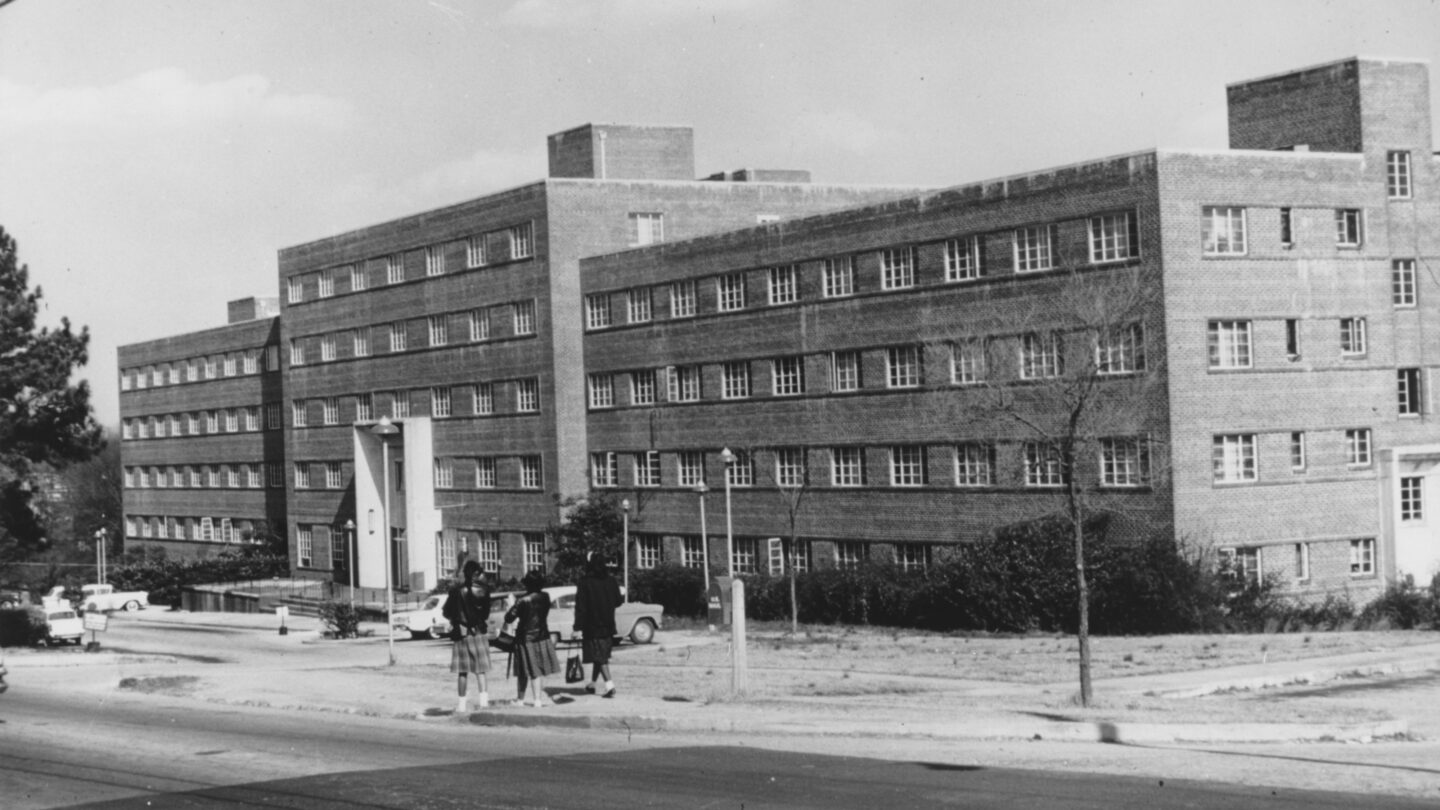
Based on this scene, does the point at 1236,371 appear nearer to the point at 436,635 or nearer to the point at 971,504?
the point at 971,504

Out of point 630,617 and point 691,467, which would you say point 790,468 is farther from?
point 630,617

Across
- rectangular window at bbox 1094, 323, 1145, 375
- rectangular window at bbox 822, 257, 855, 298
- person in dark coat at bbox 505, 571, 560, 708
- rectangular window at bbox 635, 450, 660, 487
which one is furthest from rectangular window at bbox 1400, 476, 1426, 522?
person in dark coat at bbox 505, 571, 560, 708

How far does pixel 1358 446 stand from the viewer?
46.4 meters

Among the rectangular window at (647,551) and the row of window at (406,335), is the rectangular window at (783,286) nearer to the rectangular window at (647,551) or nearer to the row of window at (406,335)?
the rectangular window at (647,551)

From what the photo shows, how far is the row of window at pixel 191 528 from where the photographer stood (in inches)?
3860

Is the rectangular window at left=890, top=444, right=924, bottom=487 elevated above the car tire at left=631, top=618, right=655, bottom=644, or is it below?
above

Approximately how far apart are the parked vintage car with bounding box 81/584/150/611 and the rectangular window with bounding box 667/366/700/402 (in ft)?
107

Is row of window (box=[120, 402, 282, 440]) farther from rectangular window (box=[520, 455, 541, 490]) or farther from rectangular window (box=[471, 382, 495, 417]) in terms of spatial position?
rectangular window (box=[520, 455, 541, 490])

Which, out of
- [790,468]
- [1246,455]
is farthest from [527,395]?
[1246,455]

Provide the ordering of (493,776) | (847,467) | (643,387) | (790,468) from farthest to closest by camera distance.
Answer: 1. (643,387)
2. (790,468)
3. (847,467)
4. (493,776)

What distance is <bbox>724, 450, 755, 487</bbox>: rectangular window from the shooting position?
191 feet

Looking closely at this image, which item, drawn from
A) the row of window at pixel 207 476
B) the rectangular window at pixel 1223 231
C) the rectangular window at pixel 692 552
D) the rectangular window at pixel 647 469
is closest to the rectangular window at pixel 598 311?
the rectangular window at pixel 647 469

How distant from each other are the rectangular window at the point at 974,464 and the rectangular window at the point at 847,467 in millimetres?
4418

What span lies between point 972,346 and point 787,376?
11.1 metres
